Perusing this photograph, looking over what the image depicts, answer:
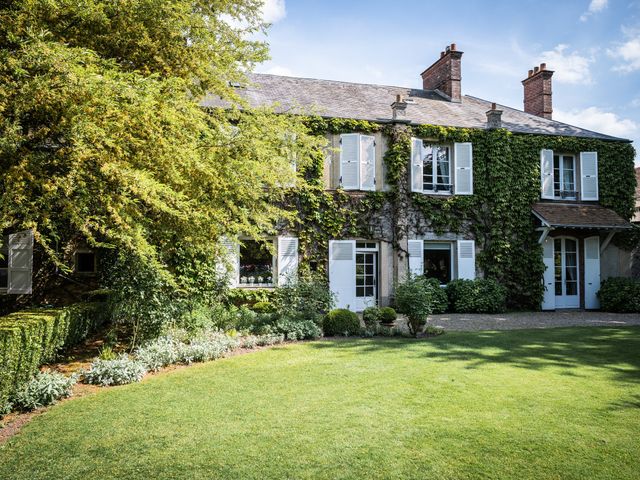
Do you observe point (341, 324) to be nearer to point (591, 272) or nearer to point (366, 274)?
point (366, 274)

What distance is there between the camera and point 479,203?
15.0 metres

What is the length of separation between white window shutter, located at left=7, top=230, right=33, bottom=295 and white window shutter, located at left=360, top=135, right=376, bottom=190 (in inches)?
353

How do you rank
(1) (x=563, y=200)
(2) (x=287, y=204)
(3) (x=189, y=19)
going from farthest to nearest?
(1) (x=563, y=200) → (2) (x=287, y=204) → (3) (x=189, y=19)

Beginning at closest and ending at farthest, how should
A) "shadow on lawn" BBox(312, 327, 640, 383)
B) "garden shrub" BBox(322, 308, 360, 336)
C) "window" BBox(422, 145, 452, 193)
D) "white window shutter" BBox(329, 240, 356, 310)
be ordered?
"shadow on lawn" BBox(312, 327, 640, 383) < "garden shrub" BBox(322, 308, 360, 336) < "white window shutter" BBox(329, 240, 356, 310) < "window" BBox(422, 145, 452, 193)

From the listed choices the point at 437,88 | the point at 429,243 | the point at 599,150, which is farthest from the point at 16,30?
the point at 599,150

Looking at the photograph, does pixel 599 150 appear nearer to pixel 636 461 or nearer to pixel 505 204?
pixel 505 204

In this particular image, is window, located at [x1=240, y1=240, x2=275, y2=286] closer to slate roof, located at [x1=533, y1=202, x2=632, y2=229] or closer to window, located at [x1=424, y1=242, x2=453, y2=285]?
window, located at [x1=424, y1=242, x2=453, y2=285]

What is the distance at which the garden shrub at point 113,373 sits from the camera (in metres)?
6.21

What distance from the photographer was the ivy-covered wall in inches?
541

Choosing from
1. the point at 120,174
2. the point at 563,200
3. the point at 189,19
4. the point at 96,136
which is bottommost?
the point at 120,174

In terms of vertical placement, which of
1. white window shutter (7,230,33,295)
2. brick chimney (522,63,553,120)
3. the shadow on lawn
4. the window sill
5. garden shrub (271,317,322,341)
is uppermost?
brick chimney (522,63,553,120)

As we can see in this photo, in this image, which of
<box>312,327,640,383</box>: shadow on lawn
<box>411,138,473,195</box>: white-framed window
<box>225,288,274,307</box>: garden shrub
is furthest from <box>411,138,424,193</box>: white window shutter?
<box>312,327,640,383</box>: shadow on lawn

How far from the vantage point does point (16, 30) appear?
5246 millimetres

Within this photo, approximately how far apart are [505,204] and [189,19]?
466 inches
